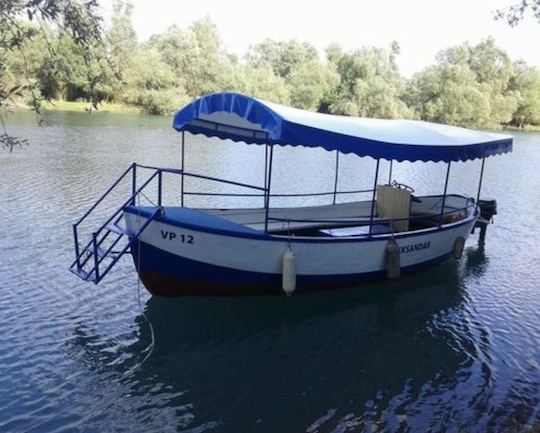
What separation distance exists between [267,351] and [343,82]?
62833mm

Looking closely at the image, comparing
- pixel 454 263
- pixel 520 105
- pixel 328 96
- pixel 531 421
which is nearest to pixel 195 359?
pixel 531 421

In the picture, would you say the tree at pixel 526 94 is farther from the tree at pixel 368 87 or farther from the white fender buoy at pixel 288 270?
the white fender buoy at pixel 288 270

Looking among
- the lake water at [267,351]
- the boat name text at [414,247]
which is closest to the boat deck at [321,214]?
the boat name text at [414,247]

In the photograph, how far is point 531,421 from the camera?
709 cm

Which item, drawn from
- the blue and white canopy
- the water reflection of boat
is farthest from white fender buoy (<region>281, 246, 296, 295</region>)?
the blue and white canopy

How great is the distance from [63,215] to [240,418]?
1100 centimetres

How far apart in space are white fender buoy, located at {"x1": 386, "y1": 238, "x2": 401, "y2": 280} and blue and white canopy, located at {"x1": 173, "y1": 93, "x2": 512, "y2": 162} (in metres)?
1.89

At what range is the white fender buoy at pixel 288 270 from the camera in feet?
32.3

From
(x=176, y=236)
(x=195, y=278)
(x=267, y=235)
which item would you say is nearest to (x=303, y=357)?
(x=267, y=235)

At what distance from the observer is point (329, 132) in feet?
30.4

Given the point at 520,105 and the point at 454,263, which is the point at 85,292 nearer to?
the point at 454,263

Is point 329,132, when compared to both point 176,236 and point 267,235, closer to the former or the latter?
point 267,235

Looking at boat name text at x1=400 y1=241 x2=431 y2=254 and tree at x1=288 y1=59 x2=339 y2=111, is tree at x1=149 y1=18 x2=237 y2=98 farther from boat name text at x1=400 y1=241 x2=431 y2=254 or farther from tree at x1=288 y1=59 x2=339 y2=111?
boat name text at x1=400 y1=241 x2=431 y2=254

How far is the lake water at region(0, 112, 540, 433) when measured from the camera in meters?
7.07
